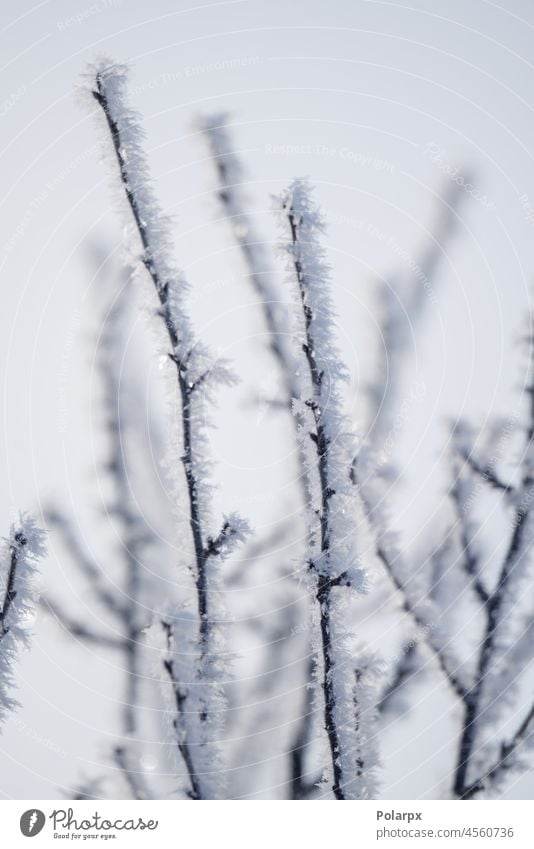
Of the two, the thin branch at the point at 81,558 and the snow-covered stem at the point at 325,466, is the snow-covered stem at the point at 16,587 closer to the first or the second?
the thin branch at the point at 81,558

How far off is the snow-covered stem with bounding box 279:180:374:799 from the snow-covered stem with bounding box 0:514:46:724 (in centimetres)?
55

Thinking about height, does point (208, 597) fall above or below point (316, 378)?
below

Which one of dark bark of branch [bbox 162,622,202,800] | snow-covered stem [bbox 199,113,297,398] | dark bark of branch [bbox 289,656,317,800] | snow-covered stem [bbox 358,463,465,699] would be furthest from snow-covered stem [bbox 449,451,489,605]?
dark bark of branch [bbox 162,622,202,800]

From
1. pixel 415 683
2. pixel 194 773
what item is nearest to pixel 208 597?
pixel 194 773

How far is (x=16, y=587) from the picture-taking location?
49.8 inches

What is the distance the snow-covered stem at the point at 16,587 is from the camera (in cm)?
126

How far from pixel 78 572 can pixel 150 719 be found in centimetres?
43

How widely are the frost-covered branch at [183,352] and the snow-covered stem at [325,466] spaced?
0.16 metres

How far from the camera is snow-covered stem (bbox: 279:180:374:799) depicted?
3.92ft

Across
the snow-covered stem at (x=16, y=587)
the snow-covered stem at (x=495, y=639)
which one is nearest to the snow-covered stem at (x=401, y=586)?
the snow-covered stem at (x=495, y=639)

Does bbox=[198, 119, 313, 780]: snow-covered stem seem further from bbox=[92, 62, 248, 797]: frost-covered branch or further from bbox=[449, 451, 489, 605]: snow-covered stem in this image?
bbox=[449, 451, 489, 605]: snow-covered stem

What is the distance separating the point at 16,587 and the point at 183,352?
563 mm

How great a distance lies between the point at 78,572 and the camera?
5.86ft
